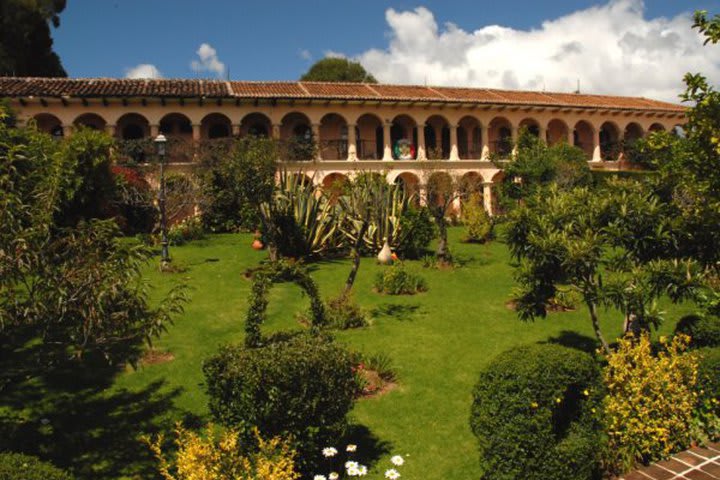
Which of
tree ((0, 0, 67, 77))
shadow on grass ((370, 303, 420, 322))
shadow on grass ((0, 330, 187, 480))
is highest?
tree ((0, 0, 67, 77))

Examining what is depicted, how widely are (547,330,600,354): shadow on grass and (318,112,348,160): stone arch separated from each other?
1734 centimetres

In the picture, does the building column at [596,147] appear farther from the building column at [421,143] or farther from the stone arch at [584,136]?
the building column at [421,143]

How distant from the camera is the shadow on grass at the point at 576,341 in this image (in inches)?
368

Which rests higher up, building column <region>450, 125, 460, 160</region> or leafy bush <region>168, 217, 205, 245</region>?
building column <region>450, 125, 460, 160</region>

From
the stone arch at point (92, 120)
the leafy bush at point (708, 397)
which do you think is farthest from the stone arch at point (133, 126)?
the leafy bush at point (708, 397)

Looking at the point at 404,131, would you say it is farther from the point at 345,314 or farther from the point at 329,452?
the point at 329,452

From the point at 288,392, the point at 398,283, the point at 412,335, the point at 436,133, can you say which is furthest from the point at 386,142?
the point at 288,392

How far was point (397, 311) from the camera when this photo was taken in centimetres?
1125

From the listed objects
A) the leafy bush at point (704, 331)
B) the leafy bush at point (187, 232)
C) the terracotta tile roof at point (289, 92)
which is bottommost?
the leafy bush at point (704, 331)

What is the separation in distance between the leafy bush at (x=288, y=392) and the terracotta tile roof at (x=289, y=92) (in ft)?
63.9

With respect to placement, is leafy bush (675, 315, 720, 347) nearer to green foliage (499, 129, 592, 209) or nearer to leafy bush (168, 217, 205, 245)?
green foliage (499, 129, 592, 209)

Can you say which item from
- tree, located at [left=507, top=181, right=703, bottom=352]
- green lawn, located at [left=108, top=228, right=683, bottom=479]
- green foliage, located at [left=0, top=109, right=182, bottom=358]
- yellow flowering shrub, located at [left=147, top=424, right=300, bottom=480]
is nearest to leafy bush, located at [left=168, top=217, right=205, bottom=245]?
green lawn, located at [left=108, top=228, right=683, bottom=479]

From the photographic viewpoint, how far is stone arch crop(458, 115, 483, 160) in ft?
97.6

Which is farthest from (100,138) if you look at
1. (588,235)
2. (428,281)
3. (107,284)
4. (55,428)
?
(588,235)
